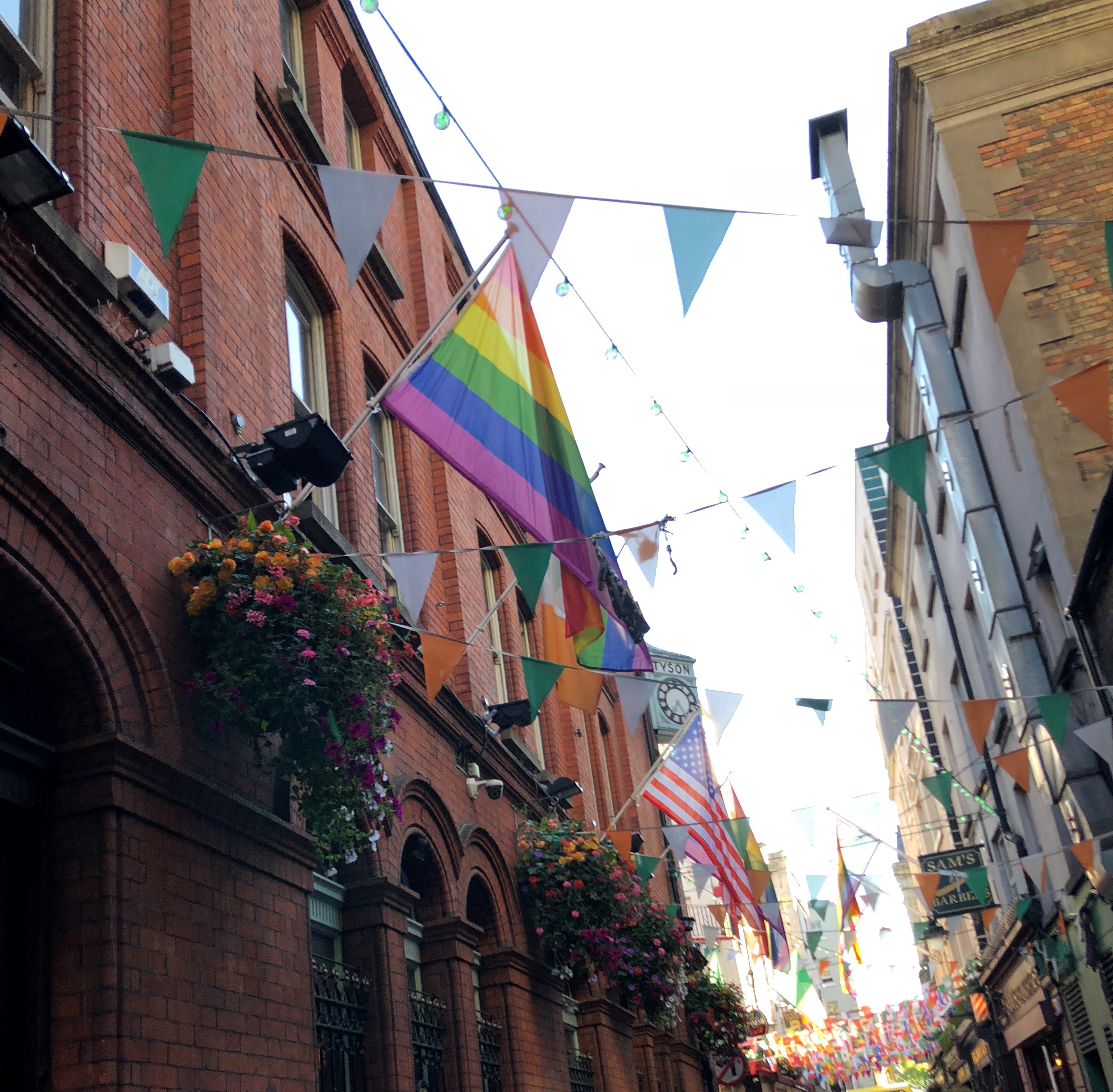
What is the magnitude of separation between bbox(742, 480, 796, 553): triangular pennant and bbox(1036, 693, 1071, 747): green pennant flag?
171 inches

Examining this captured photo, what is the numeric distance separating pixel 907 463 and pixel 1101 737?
5.01 metres

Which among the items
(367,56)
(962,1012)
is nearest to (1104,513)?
(367,56)

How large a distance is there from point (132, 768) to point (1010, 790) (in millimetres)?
18016

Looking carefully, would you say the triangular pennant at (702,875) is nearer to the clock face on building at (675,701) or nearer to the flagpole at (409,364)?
the flagpole at (409,364)

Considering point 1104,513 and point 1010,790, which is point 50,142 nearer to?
point 1104,513

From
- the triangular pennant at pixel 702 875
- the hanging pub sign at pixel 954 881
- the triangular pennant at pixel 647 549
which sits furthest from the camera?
the hanging pub sign at pixel 954 881

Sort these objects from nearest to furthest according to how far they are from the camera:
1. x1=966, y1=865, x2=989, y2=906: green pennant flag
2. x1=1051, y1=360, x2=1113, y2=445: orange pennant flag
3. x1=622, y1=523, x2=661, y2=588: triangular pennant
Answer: x1=1051, y1=360, x2=1113, y2=445: orange pennant flag, x1=622, y1=523, x2=661, y2=588: triangular pennant, x1=966, y1=865, x2=989, y2=906: green pennant flag

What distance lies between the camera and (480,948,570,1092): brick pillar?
10055mm

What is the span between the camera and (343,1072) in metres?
6.94

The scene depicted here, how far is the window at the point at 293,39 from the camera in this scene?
11.1 meters

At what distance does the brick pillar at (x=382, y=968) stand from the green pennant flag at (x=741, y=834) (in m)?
8.12

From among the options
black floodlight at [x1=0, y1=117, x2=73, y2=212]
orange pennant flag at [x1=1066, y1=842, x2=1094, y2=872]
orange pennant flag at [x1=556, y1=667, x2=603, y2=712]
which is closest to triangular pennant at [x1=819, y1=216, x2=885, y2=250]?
black floodlight at [x1=0, y1=117, x2=73, y2=212]

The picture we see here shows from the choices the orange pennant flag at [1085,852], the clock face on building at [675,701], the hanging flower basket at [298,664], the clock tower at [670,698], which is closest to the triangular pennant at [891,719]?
the orange pennant flag at [1085,852]

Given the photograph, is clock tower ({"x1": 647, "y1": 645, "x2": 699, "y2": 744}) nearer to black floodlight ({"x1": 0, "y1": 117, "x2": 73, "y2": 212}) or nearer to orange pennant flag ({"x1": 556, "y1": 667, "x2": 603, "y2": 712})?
orange pennant flag ({"x1": 556, "y1": 667, "x2": 603, "y2": 712})
